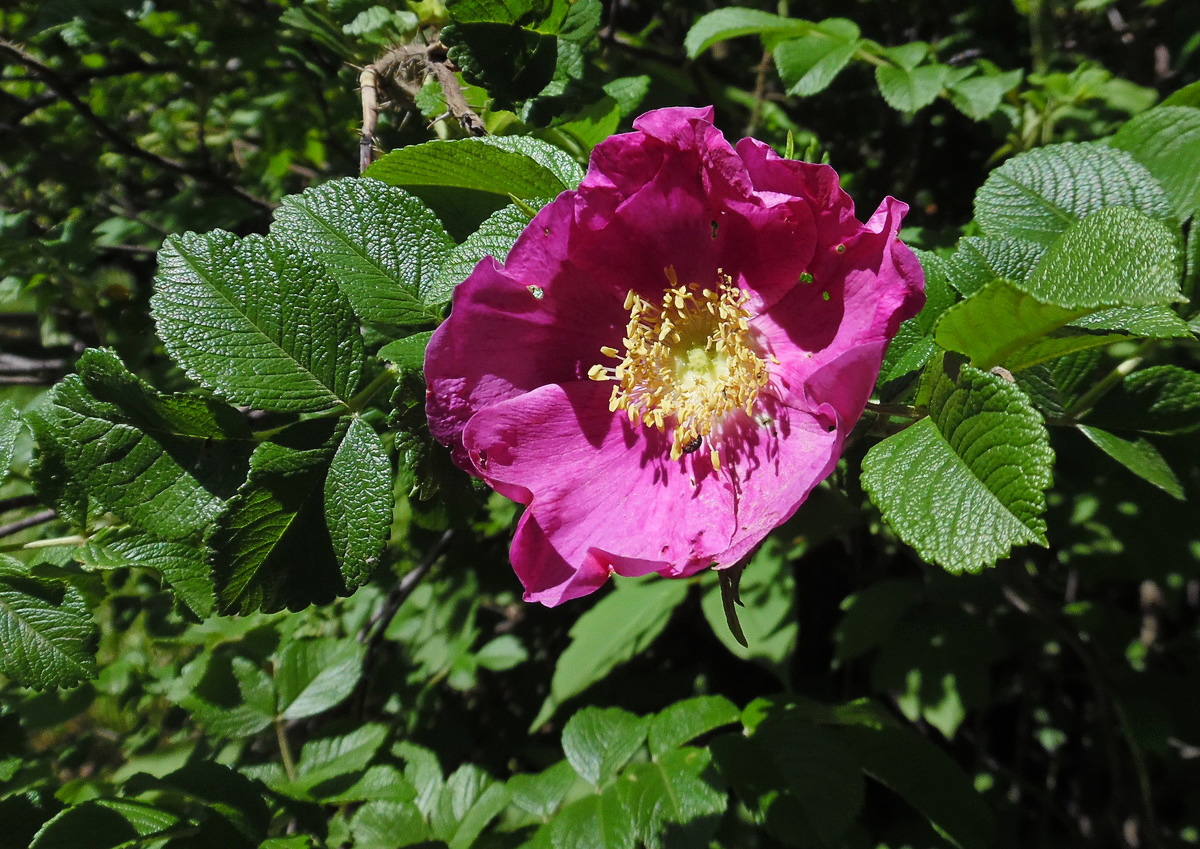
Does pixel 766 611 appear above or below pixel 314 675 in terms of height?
below

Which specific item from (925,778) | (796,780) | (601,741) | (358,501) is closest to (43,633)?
(358,501)

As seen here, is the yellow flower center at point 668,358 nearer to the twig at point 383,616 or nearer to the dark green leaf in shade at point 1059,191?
the dark green leaf in shade at point 1059,191

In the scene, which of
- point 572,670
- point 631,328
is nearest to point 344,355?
point 631,328

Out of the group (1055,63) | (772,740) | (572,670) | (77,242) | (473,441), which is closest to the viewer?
(473,441)

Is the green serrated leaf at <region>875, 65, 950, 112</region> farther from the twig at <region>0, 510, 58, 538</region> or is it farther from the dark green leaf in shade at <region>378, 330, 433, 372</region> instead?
the twig at <region>0, 510, 58, 538</region>

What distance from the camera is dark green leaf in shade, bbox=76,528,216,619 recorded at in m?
1.08

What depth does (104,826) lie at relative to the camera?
3.74 ft

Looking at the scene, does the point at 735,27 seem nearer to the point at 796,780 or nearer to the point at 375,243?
the point at 375,243

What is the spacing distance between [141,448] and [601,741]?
850 mm

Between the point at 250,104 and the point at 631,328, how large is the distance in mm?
1931

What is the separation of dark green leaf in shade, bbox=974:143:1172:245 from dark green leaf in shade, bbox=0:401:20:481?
1.29 meters

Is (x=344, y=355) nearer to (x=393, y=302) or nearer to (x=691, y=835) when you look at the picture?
(x=393, y=302)

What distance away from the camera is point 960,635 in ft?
6.25

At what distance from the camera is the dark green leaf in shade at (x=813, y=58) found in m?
1.48
